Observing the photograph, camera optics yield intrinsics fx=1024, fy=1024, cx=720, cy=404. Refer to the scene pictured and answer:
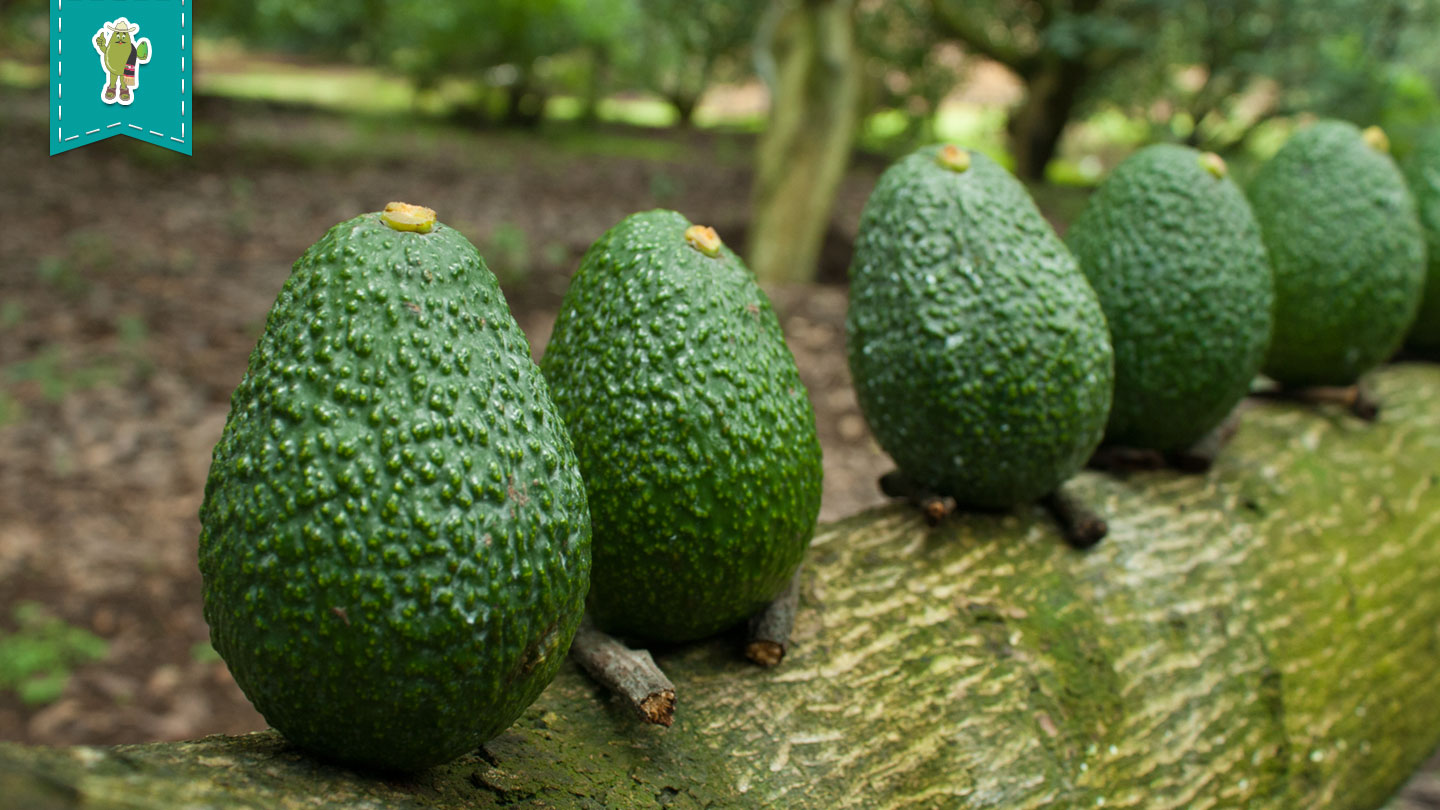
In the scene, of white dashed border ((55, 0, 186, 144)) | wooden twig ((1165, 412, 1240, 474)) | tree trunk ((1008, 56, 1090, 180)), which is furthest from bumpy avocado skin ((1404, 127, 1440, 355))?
tree trunk ((1008, 56, 1090, 180))

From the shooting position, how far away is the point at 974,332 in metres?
1.87

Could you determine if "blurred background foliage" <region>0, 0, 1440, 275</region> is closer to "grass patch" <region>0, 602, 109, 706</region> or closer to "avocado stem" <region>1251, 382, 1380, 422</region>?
"avocado stem" <region>1251, 382, 1380, 422</region>

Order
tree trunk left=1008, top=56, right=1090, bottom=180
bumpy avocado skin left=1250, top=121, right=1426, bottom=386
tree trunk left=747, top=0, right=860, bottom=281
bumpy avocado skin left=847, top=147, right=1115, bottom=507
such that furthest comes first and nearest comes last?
tree trunk left=1008, top=56, right=1090, bottom=180 → tree trunk left=747, top=0, right=860, bottom=281 → bumpy avocado skin left=1250, top=121, right=1426, bottom=386 → bumpy avocado skin left=847, top=147, right=1115, bottom=507

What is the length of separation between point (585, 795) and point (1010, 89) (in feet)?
37.4

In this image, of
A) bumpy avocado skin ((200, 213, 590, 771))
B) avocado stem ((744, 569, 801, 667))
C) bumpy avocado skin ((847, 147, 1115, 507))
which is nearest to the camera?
bumpy avocado skin ((200, 213, 590, 771))

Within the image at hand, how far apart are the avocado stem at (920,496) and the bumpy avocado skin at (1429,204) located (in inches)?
78.5

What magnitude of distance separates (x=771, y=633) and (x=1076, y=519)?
2.59ft

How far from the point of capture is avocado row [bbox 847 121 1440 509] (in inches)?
74.4

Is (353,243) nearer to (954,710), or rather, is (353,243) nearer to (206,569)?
(206,569)

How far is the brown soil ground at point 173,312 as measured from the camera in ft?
10.5

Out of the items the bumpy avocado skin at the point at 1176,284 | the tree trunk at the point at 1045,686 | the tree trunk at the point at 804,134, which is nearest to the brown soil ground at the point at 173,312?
the tree trunk at the point at 804,134

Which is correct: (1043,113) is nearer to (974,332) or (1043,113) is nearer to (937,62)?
(937,62)

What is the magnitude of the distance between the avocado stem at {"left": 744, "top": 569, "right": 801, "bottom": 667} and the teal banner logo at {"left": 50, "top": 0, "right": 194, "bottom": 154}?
3.76 feet

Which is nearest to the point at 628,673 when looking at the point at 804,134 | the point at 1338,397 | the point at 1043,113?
the point at 1338,397
